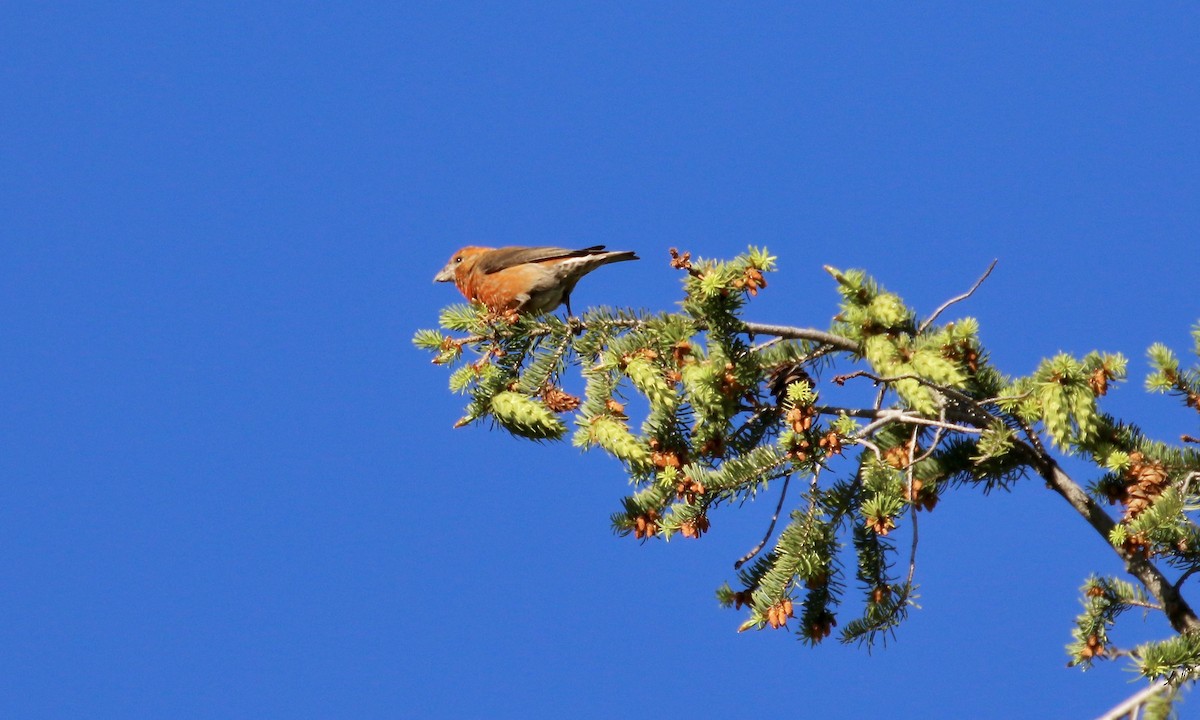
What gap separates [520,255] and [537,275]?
9.0 inches

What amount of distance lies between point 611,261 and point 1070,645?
2.82m

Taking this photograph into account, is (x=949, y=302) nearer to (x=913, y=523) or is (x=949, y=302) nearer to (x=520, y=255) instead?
(x=913, y=523)

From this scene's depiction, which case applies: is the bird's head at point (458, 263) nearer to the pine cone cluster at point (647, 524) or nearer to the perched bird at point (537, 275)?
the perched bird at point (537, 275)

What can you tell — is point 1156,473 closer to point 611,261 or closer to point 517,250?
point 611,261

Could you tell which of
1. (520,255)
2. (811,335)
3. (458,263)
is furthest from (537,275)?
(811,335)

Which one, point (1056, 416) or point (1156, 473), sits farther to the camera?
point (1156, 473)

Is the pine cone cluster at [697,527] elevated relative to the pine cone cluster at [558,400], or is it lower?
lower

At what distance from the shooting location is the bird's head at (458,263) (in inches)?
274

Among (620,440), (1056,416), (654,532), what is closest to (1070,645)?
(1056,416)

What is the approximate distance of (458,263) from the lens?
7215 millimetres

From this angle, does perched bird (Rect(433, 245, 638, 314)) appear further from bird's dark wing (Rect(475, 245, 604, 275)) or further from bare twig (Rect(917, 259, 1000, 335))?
bare twig (Rect(917, 259, 1000, 335))

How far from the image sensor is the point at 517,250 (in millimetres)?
6238

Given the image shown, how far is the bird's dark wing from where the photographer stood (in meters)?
5.91

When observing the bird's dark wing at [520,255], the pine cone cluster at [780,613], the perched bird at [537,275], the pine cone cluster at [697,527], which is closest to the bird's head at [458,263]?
the bird's dark wing at [520,255]
